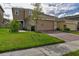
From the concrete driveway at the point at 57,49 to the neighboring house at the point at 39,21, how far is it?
153 millimetres

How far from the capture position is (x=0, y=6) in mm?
2656

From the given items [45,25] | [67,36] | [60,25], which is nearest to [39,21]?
[45,25]

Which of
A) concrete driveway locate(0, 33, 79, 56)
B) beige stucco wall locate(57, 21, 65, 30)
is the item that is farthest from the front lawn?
beige stucco wall locate(57, 21, 65, 30)

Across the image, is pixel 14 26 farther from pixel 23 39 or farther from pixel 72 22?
pixel 72 22

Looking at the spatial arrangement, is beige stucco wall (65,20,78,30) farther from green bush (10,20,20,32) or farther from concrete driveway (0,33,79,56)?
green bush (10,20,20,32)

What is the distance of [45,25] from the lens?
268 centimetres

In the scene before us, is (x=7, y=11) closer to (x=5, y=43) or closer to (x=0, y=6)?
(x=0, y=6)

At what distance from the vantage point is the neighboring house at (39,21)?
264cm

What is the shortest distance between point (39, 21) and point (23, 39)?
39 centimetres

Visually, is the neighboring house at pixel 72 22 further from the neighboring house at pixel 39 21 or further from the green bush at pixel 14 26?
the green bush at pixel 14 26

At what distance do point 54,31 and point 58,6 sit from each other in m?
0.41

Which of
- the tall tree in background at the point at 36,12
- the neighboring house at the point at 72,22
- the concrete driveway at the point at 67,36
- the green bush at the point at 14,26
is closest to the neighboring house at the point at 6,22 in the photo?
the green bush at the point at 14,26

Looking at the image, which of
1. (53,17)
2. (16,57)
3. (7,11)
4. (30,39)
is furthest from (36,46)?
(7,11)

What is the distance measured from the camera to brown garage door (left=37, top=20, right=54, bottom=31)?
266cm
